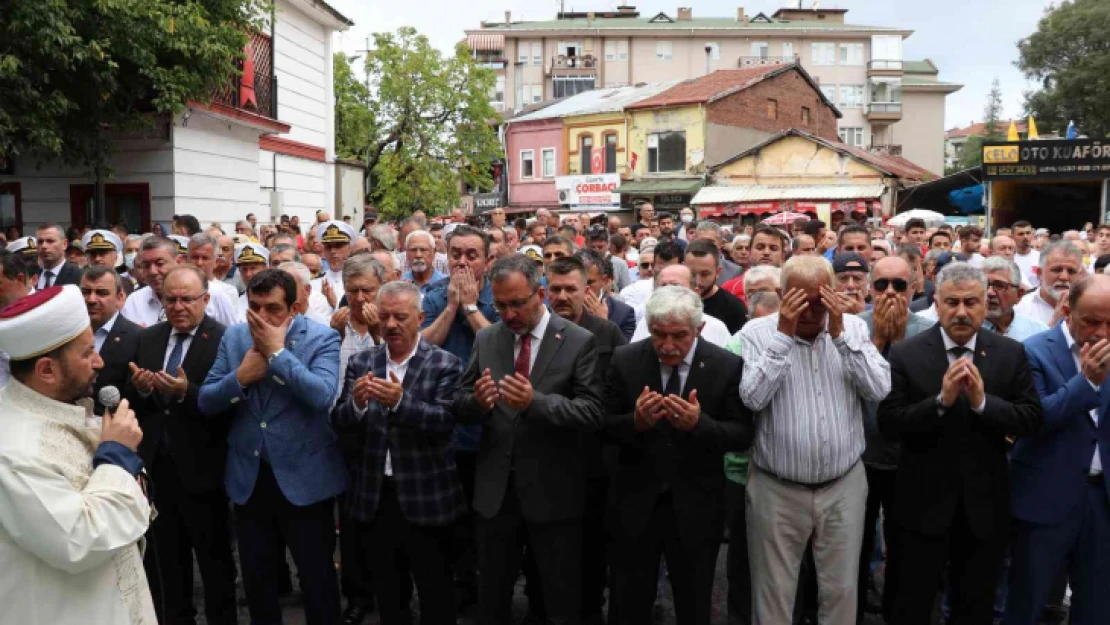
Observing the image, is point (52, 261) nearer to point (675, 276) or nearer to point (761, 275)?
point (675, 276)

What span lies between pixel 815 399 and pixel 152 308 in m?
4.81

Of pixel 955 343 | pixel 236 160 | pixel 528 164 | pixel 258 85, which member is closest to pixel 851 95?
pixel 528 164

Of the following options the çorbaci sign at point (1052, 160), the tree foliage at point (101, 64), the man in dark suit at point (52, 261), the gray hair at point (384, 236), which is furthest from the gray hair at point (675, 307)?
the çorbaci sign at point (1052, 160)

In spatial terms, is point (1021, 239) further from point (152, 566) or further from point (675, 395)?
point (152, 566)

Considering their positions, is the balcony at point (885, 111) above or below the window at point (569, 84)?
below

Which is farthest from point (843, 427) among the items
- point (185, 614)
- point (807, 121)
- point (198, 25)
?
point (807, 121)

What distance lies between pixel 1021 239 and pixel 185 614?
10732 mm

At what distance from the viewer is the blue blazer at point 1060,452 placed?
4.51m

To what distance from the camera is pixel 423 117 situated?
41.7 meters

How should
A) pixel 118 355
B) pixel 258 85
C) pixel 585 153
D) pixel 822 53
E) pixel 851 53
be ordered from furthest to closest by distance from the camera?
pixel 822 53, pixel 851 53, pixel 585 153, pixel 258 85, pixel 118 355

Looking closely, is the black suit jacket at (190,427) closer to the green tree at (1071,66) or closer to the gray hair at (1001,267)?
the gray hair at (1001,267)

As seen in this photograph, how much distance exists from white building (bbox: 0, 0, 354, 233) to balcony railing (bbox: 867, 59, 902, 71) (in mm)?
53300

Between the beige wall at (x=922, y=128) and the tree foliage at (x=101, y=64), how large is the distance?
63963 millimetres

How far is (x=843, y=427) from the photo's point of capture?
4.61m
